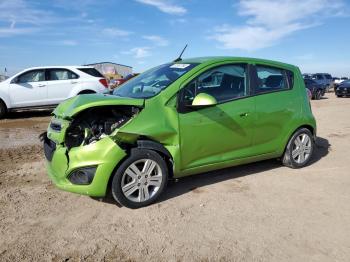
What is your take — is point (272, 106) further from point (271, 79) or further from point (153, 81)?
point (153, 81)

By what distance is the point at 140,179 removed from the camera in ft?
13.1

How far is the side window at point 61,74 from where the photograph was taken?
38.7ft

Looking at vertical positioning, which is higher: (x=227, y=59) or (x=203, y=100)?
(x=227, y=59)

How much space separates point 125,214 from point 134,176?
0.43 metres

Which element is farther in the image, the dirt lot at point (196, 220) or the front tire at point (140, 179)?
the front tire at point (140, 179)

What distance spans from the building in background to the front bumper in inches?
1192

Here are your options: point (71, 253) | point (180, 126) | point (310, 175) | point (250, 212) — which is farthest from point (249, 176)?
point (71, 253)

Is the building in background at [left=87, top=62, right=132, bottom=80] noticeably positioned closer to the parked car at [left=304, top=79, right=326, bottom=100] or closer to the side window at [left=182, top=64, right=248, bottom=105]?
the parked car at [left=304, top=79, right=326, bottom=100]

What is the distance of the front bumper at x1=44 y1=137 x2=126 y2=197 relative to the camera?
12.3ft

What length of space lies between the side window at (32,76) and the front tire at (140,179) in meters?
8.93

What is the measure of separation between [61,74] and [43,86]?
717mm

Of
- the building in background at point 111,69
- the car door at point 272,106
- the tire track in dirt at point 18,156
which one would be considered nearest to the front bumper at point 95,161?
the tire track in dirt at point 18,156

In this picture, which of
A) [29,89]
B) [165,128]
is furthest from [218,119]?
[29,89]

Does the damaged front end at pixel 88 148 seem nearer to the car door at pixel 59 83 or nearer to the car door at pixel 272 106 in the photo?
the car door at pixel 272 106
